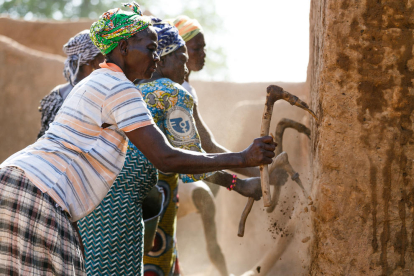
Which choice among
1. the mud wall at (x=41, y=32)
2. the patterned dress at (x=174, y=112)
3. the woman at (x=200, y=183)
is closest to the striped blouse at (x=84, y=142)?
the patterned dress at (x=174, y=112)

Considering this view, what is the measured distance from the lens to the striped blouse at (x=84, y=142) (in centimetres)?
200

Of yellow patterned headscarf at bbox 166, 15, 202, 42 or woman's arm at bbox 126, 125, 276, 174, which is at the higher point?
yellow patterned headscarf at bbox 166, 15, 202, 42

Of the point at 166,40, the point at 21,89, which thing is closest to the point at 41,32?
the point at 21,89

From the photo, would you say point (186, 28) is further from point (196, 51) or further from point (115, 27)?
point (115, 27)

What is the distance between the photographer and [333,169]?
246 centimetres

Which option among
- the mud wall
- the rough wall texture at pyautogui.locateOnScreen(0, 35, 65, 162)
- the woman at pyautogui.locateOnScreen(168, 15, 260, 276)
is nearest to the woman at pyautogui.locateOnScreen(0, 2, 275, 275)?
the woman at pyautogui.locateOnScreen(168, 15, 260, 276)

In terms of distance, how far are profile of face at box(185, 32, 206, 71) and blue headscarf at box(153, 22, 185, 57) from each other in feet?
2.88

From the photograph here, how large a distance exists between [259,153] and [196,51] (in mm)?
2181

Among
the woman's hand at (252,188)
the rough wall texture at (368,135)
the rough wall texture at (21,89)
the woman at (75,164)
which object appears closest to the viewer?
the woman at (75,164)

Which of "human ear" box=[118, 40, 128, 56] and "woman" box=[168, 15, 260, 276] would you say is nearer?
"human ear" box=[118, 40, 128, 56]

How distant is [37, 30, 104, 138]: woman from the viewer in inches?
144

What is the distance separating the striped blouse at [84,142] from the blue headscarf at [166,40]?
3.00 feet

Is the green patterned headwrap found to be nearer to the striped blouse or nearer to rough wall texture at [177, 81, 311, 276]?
the striped blouse

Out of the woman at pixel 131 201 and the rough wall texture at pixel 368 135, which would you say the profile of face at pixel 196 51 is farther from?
the rough wall texture at pixel 368 135
